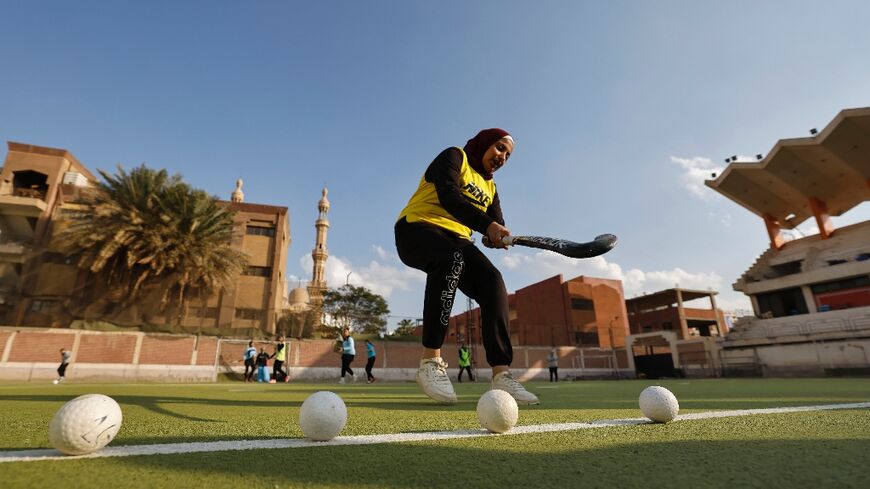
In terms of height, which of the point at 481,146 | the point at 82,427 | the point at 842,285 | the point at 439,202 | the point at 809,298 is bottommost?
the point at 82,427

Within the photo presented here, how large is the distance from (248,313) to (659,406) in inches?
1323

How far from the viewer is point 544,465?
1315 mm

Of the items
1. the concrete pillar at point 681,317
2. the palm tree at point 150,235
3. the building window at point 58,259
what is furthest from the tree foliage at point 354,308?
the concrete pillar at point 681,317

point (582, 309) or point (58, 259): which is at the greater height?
point (58, 259)

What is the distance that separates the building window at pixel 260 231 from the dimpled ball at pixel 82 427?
36.7 metres

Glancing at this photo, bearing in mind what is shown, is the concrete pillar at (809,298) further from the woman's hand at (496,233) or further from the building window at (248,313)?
the building window at (248,313)

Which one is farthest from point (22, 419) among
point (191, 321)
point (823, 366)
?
point (823, 366)

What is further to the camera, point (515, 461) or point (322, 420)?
point (322, 420)

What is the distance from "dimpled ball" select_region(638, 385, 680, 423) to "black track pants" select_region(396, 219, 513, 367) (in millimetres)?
1297

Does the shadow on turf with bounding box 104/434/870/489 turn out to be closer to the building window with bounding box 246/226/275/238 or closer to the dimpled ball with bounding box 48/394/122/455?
the dimpled ball with bounding box 48/394/122/455

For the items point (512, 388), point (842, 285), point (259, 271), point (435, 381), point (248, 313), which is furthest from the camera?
point (259, 271)

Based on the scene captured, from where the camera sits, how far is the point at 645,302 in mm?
50719

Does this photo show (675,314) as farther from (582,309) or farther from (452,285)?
(452,285)

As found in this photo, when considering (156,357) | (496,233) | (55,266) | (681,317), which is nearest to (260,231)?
(55,266)
